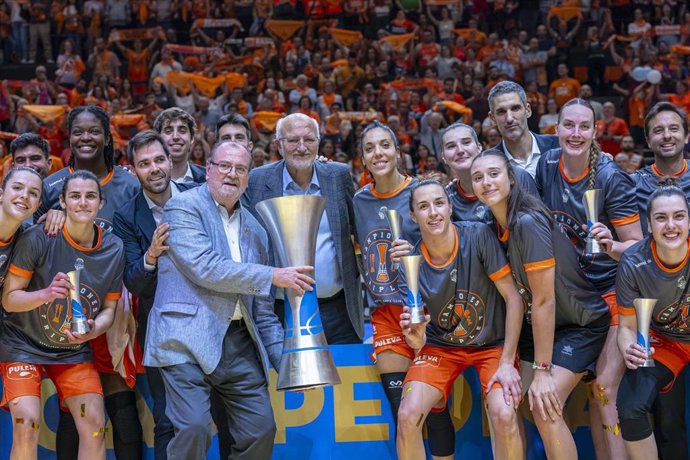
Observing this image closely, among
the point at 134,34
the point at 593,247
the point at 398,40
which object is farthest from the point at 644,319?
the point at 134,34

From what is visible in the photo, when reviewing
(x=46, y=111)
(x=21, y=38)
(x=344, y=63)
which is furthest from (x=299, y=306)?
(x=21, y=38)

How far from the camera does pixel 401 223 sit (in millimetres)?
5180

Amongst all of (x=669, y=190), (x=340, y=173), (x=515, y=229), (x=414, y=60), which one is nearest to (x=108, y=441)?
(x=340, y=173)

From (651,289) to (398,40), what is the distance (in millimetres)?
14352

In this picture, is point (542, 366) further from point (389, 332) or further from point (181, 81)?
point (181, 81)

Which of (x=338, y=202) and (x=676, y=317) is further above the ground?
(x=338, y=202)

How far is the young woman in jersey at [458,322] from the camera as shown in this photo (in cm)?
497

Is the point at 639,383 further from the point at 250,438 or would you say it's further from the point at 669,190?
the point at 250,438

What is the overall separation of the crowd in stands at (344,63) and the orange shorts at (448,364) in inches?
336

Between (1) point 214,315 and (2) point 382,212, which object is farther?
(2) point 382,212

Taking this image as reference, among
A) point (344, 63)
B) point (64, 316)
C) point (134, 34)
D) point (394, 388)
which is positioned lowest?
point (394, 388)

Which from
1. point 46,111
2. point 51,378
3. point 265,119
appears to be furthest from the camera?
point 265,119

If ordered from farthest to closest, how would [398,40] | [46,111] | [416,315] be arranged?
Result: [398,40], [46,111], [416,315]

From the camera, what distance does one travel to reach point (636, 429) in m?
4.91
